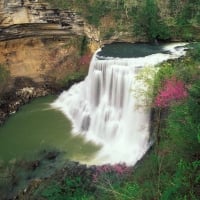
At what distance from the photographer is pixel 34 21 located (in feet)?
76.5

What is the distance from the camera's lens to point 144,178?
29.4 feet

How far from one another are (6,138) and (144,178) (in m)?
11.3

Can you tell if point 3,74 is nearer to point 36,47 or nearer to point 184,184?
point 36,47

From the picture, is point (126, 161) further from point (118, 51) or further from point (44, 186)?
point (118, 51)

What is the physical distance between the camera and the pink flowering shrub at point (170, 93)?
13.2 meters

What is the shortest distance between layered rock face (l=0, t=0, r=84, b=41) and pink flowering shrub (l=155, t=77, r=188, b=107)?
12.3 meters

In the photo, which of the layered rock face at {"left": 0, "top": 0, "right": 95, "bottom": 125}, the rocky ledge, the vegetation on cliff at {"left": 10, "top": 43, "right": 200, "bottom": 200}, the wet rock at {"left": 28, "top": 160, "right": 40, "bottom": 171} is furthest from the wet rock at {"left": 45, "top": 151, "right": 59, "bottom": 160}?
the layered rock face at {"left": 0, "top": 0, "right": 95, "bottom": 125}

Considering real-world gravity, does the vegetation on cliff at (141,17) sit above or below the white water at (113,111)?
above

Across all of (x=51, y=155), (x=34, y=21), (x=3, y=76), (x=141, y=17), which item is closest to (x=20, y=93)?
(x=3, y=76)

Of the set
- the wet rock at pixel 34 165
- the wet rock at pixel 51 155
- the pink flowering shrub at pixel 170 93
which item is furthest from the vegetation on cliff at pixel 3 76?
the pink flowering shrub at pixel 170 93

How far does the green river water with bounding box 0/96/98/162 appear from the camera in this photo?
54.0ft

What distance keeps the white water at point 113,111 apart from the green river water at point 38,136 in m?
0.59

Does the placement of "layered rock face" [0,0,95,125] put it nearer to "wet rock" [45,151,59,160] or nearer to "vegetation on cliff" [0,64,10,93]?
"vegetation on cliff" [0,64,10,93]

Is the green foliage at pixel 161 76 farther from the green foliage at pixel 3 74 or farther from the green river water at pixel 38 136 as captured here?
the green foliage at pixel 3 74
